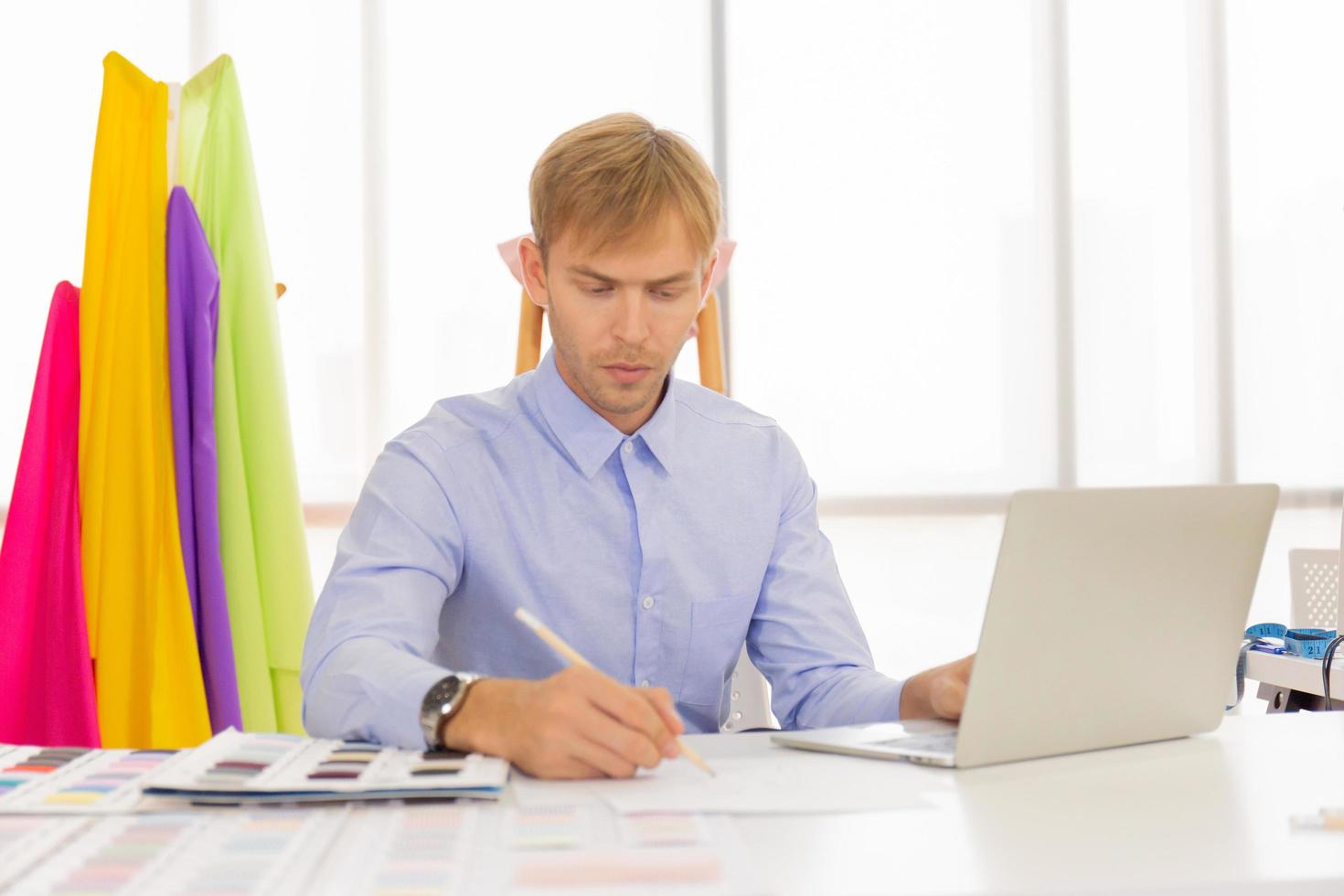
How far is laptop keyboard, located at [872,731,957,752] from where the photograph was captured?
43.6 inches

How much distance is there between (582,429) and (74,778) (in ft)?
2.50

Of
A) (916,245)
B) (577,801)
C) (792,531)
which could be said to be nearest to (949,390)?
(916,245)

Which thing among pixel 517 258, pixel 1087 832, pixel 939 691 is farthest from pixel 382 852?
pixel 517 258

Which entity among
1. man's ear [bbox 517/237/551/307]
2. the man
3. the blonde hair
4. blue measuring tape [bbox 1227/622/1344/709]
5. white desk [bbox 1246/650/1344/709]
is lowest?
white desk [bbox 1246/650/1344/709]

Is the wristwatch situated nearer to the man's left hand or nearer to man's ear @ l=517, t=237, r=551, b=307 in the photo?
the man's left hand

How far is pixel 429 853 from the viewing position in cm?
77

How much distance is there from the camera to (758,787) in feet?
3.17

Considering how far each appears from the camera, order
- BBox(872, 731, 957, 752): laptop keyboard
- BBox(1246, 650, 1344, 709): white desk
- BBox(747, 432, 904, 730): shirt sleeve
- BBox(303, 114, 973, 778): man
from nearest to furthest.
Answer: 1. BBox(872, 731, 957, 752): laptop keyboard
2. BBox(303, 114, 973, 778): man
3. BBox(747, 432, 904, 730): shirt sleeve
4. BBox(1246, 650, 1344, 709): white desk

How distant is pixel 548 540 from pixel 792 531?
13.8 inches

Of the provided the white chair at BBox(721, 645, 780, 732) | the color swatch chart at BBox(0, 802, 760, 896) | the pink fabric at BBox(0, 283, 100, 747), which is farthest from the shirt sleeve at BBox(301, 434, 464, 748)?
the pink fabric at BBox(0, 283, 100, 747)

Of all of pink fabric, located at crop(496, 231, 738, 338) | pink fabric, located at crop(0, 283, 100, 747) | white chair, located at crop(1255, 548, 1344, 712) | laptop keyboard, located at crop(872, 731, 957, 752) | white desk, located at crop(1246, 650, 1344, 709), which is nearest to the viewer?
laptop keyboard, located at crop(872, 731, 957, 752)

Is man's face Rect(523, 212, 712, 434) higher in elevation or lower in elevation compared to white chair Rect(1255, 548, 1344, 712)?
higher

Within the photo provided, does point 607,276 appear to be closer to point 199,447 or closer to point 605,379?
point 605,379

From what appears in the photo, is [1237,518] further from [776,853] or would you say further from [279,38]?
[279,38]
